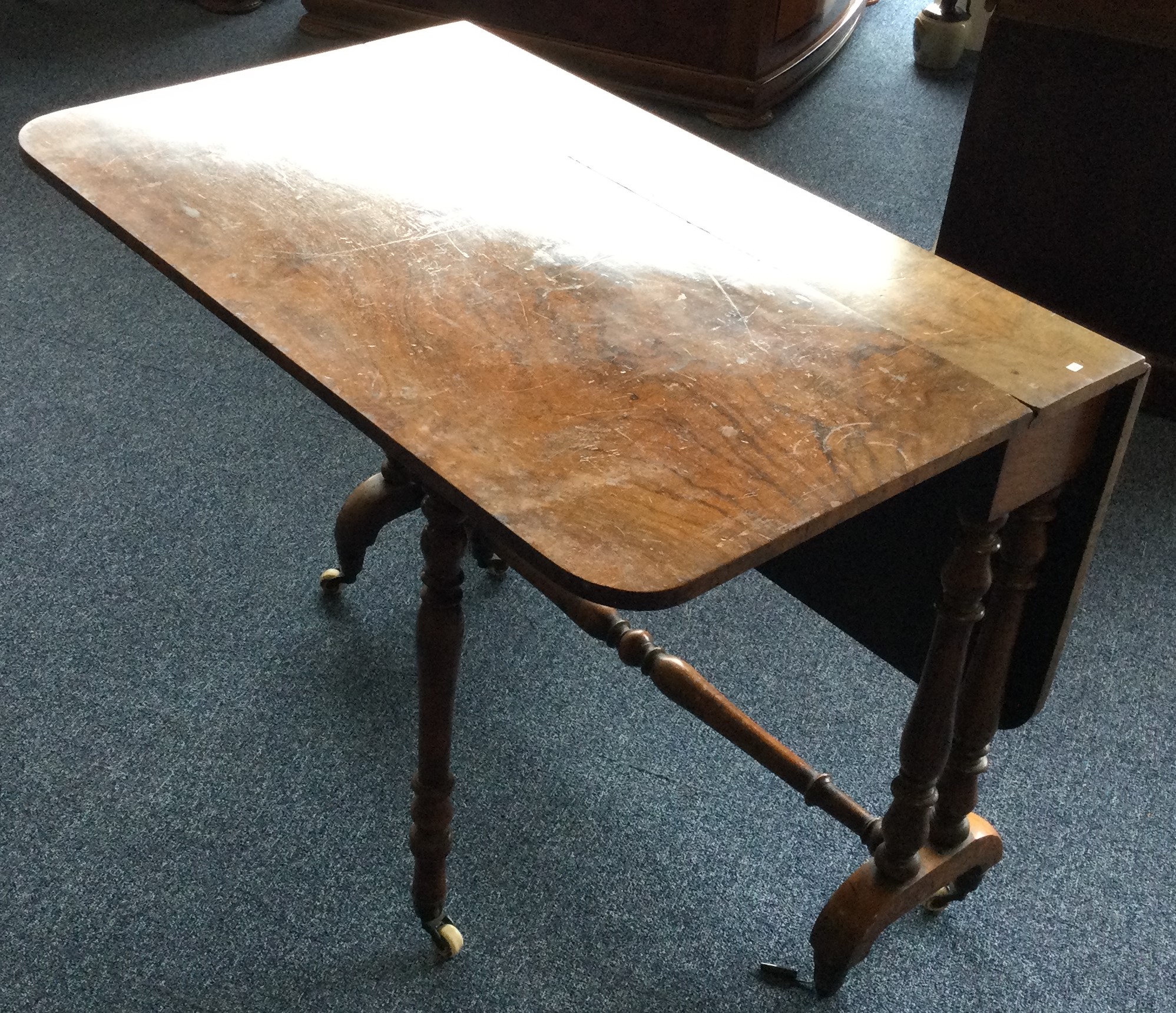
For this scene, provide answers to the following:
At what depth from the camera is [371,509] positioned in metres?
1.88

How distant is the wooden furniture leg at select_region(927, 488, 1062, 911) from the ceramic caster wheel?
0.54m

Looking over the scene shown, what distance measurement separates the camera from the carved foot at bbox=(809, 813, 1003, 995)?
55.2 inches

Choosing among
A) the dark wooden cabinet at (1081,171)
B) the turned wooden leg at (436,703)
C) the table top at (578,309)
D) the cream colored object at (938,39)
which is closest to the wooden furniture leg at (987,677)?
the table top at (578,309)

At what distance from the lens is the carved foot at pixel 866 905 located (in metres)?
1.40

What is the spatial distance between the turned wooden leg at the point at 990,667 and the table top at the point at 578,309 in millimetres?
189

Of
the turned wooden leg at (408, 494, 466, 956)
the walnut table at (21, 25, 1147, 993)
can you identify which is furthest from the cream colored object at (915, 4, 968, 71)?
the turned wooden leg at (408, 494, 466, 956)

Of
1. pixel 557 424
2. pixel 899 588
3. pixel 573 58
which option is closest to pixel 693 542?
pixel 557 424

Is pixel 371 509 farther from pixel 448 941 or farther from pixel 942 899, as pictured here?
pixel 942 899

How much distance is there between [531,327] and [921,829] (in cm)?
69

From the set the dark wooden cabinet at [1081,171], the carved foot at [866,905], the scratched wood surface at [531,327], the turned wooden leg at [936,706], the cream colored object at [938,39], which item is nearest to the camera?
the scratched wood surface at [531,327]

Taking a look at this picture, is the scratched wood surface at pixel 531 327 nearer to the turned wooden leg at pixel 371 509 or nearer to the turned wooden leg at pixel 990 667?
the turned wooden leg at pixel 990 667

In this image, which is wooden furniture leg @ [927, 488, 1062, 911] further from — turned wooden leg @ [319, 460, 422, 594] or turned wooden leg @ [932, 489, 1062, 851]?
turned wooden leg @ [319, 460, 422, 594]

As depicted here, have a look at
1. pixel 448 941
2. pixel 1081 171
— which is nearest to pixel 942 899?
pixel 448 941

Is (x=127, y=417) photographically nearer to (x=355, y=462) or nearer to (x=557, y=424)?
→ (x=355, y=462)
